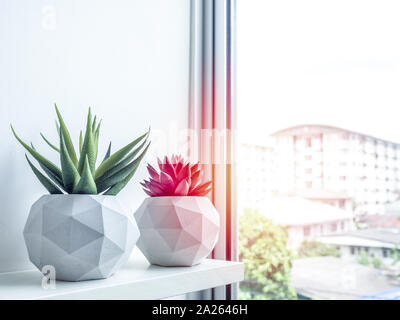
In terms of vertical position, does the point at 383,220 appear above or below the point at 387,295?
above

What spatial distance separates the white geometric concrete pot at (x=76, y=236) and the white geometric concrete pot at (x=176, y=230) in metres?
0.14

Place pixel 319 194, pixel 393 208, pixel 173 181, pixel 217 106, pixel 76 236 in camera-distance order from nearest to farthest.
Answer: pixel 76 236
pixel 173 181
pixel 393 208
pixel 319 194
pixel 217 106

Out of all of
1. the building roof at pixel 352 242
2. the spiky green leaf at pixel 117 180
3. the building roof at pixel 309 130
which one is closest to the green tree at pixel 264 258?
the building roof at pixel 352 242

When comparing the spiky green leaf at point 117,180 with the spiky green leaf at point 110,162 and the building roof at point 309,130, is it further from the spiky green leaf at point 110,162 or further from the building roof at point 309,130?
the building roof at point 309,130

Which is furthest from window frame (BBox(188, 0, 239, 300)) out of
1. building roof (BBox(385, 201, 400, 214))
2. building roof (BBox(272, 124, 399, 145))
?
building roof (BBox(385, 201, 400, 214))

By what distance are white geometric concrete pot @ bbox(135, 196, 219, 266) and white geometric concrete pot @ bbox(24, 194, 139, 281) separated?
0.14m

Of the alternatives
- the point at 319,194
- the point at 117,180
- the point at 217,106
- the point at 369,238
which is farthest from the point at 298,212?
the point at 117,180

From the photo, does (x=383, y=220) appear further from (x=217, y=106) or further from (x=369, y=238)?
(x=217, y=106)

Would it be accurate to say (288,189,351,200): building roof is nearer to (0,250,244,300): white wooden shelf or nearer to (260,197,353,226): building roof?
(260,197,353,226): building roof

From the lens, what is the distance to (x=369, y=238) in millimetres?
920

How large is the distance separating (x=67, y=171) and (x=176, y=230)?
225 mm

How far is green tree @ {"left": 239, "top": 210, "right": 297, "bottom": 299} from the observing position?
3.41 feet

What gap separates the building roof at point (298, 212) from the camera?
971 millimetres

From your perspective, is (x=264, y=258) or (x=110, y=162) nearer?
(x=110, y=162)
